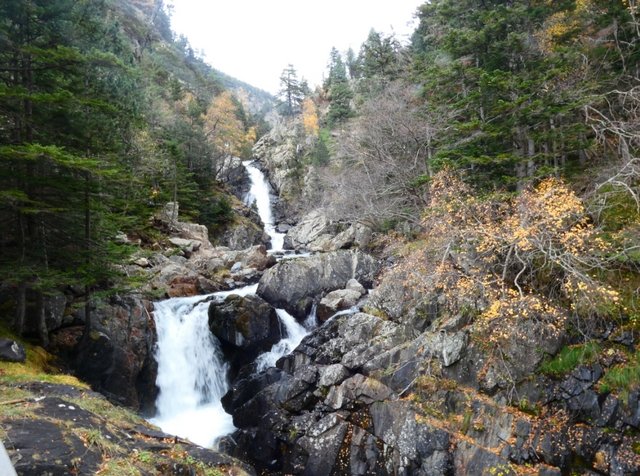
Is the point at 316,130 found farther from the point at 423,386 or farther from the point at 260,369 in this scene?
the point at 423,386

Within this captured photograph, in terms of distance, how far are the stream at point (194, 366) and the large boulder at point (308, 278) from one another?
0.73 metres

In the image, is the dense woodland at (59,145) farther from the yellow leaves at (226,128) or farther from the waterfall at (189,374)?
the yellow leaves at (226,128)

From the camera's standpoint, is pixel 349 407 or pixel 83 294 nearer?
pixel 349 407

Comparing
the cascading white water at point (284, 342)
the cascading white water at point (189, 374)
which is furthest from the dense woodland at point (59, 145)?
the cascading white water at point (284, 342)

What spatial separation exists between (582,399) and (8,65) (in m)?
17.4

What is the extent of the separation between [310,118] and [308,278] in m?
40.8

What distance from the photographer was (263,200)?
46156 mm

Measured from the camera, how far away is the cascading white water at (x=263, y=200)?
129ft

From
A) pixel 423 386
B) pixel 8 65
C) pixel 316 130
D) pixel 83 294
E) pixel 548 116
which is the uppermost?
pixel 316 130

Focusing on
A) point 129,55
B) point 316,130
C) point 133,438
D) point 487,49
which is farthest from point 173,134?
point 133,438

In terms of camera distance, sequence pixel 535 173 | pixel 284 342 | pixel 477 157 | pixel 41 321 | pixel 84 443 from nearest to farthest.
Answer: pixel 84 443 < pixel 41 321 < pixel 535 173 < pixel 477 157 < pixel 284 342

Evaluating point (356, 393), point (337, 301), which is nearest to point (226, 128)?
point (337, 301)

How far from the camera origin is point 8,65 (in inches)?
433

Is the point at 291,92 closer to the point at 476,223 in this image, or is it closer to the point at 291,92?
the point at 291,92
